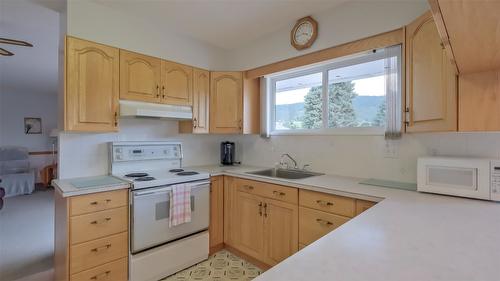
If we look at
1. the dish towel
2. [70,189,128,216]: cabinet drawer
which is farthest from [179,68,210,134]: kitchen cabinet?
[70,189,128,216]: cabinet drawer

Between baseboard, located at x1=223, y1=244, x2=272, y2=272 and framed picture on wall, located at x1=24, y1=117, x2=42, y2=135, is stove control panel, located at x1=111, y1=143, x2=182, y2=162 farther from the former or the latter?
framed picture on wall, located at x1=24, y1=117, x2=42, y2=135

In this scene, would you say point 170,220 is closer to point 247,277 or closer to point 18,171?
point 247,277

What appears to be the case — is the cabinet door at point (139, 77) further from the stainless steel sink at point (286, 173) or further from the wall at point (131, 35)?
the stainless steel sink at point (286, 173)

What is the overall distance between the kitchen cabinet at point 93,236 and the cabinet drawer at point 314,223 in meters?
1.41

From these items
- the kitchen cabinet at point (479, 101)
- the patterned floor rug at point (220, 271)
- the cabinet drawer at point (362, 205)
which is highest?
the kitchen cabinet at point (479, 101)

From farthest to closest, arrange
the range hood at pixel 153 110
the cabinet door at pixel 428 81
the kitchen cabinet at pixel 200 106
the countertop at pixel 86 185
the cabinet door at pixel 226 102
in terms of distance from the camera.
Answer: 1. the cabinet door at pixel 226 102
2. the kitchen cabinet at pixel 200 106
3. the range hood at pixel 153 110
4. the countertop at pixel 86 185
5. the cabinet door at pixel 428 81

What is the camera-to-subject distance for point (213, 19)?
2.45 m

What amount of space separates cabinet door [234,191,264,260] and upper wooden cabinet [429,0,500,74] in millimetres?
1749

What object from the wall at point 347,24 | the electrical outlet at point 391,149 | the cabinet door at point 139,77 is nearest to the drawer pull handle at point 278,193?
the electrical outlet at point 391,149

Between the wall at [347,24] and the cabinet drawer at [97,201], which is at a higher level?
the wall at [347,24]

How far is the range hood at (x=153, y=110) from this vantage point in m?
2.18

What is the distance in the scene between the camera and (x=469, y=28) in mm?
759

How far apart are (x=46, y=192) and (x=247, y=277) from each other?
19.2 feet

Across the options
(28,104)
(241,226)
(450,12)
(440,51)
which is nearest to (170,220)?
(241,226)
